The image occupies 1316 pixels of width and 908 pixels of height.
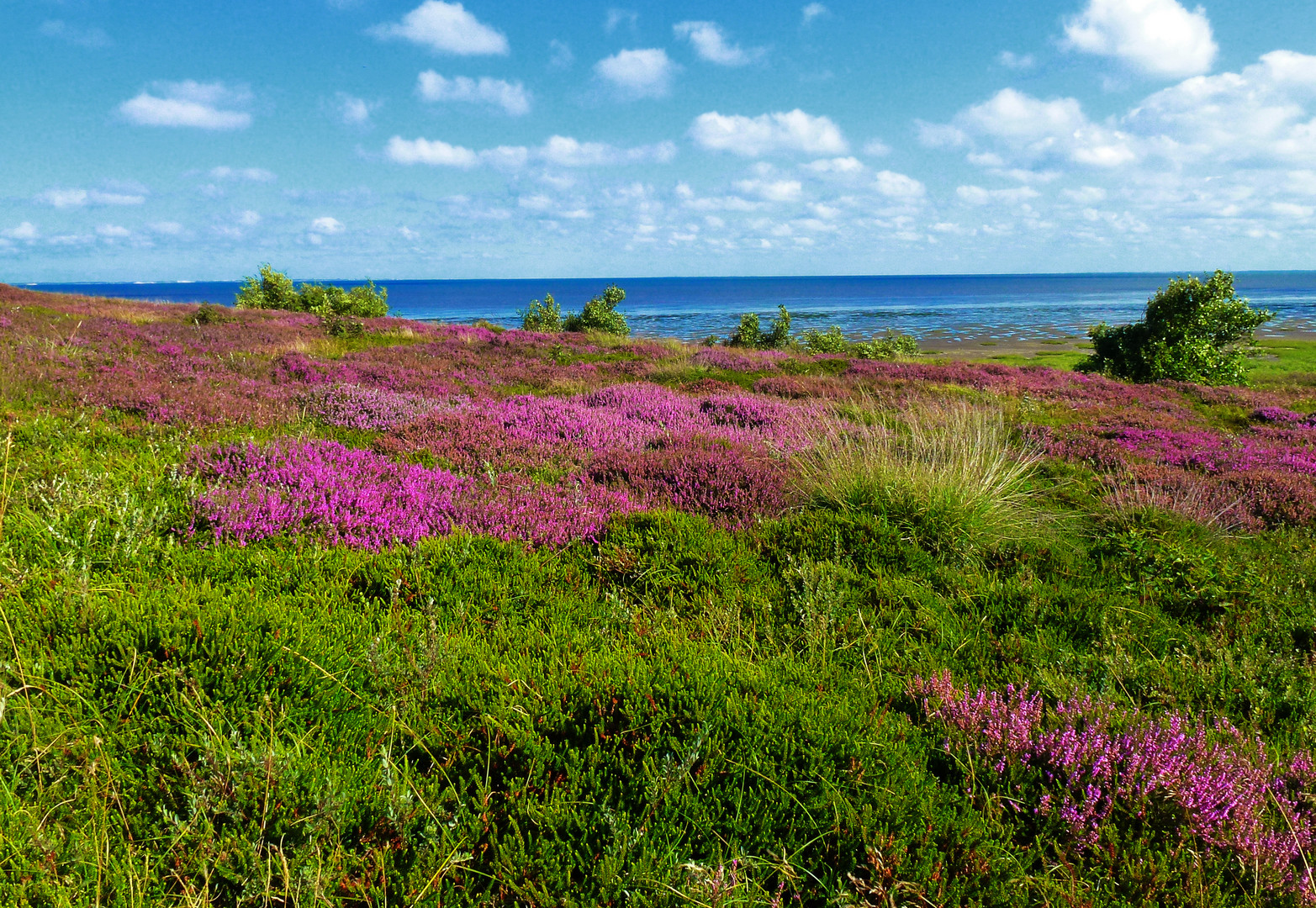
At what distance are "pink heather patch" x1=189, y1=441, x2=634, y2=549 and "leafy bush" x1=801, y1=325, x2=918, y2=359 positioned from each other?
2115 centimetres

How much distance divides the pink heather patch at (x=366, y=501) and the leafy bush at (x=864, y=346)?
69.4ft

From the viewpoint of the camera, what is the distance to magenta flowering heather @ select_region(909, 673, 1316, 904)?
2170 millimetres

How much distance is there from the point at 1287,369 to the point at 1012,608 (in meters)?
41.0

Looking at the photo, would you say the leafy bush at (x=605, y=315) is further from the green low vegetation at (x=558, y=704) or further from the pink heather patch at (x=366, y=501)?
the green low vegetation at (x=558, y=704)

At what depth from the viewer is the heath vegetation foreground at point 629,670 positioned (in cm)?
200

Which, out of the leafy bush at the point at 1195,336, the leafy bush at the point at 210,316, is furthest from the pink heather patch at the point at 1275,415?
the leafy bush at the point at 210,316

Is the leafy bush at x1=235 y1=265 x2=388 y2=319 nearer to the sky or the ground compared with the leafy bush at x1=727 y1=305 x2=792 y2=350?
nearer to the sky

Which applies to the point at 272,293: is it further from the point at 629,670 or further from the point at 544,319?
the point at 629,670

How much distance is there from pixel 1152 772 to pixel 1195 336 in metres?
24.1

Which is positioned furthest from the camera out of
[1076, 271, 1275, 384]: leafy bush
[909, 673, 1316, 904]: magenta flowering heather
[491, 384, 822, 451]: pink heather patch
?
[1076, 271, 1275, 384]: leafy bush

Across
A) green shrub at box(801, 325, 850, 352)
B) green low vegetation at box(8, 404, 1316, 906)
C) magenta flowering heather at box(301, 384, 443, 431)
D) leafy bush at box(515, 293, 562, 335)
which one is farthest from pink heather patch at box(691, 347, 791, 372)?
leafy bush at box(515, 293, 562, 335)

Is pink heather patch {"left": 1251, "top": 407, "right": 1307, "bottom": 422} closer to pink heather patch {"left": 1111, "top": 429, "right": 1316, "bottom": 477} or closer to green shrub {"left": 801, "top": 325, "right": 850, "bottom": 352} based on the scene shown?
pink heather patch {"left": 1111, "top": 429, "right": 1316, "bottom": 477}

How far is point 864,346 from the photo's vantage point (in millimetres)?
26547

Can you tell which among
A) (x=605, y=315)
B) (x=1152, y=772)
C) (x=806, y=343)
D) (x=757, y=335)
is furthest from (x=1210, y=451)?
(x=605, y=315)
